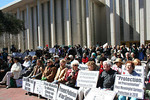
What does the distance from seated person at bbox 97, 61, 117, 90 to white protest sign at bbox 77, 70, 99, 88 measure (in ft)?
0.63

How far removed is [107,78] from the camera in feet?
15.4

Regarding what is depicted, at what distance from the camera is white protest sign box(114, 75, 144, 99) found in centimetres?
401

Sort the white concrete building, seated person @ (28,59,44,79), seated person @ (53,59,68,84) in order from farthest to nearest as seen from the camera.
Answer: the white concrete building
seated person @ (28,59,44,79)
seated person @ (53,59,68,84)

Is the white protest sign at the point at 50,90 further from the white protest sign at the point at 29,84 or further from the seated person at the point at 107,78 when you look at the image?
the seated person at the point at 107,78

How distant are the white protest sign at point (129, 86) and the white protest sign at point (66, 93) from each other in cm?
127

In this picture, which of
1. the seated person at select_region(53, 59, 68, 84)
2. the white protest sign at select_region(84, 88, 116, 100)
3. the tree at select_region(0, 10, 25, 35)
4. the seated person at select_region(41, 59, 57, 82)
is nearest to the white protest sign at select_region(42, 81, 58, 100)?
the seated person at select_region(53, 59, 68, 84)

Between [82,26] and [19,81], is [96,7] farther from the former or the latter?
[19,81]

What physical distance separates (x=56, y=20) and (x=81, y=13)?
5.74 m

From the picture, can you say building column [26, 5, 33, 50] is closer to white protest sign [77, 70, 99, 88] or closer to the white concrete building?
the white concrete building

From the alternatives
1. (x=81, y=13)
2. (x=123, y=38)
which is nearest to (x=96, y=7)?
(x=81, y=13)

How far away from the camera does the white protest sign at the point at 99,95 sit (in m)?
4.15

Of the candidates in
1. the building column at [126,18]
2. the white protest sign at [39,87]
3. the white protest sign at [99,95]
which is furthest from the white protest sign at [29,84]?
the building column at [126,18]

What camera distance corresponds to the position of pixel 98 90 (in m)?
4.40

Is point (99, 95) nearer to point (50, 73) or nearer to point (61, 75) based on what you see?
point (61, 75)
